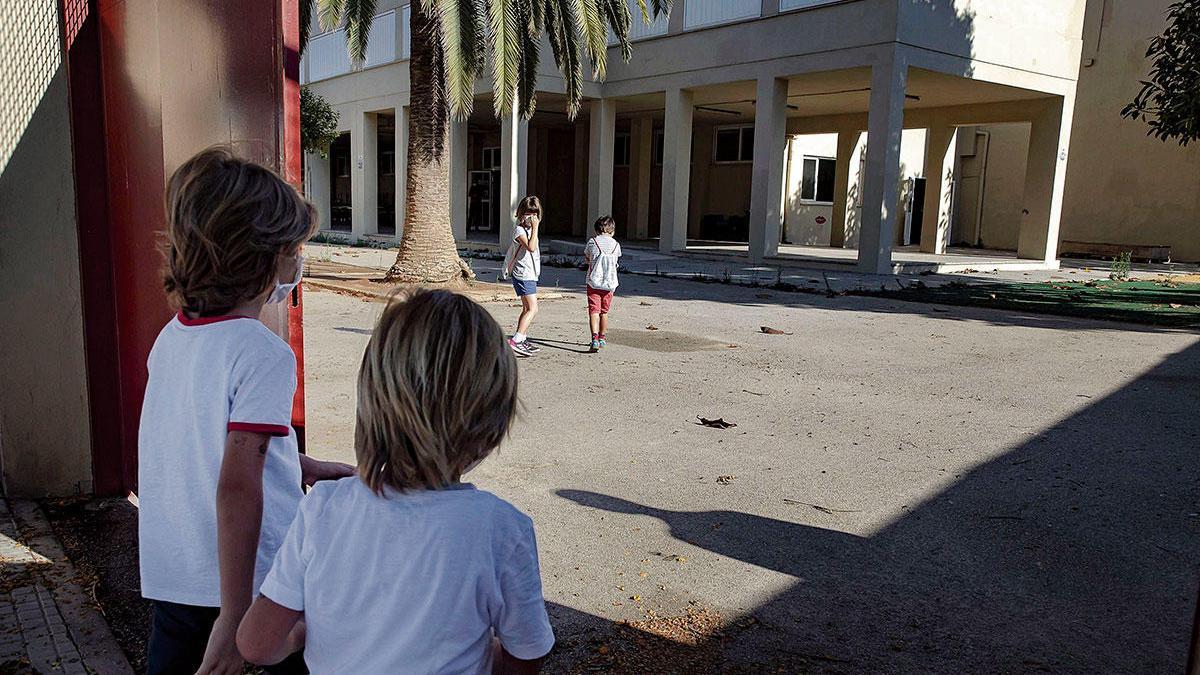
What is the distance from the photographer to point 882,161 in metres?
17.1

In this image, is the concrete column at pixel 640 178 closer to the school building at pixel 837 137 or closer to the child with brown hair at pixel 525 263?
the school building at pixel 837 137

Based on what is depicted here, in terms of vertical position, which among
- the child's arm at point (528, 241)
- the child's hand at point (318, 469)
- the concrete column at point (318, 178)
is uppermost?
the concrete column at point (318, 178)

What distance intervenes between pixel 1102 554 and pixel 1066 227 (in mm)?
27699

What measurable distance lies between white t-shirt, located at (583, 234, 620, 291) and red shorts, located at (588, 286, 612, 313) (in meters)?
0.04

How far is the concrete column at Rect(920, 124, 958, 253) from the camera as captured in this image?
23.4m

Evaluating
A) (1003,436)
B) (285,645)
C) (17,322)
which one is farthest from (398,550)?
(1003,436)

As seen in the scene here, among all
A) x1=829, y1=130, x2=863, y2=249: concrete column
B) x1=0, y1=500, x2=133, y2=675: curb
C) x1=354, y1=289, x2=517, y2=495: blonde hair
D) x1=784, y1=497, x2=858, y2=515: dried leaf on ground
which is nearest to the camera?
x1=354, y1=289, x2=517, y2=495: blonde hair

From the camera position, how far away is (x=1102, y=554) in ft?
12.2

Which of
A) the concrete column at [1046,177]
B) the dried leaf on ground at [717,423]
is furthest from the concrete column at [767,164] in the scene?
the dried leaf on ground at [717,423]

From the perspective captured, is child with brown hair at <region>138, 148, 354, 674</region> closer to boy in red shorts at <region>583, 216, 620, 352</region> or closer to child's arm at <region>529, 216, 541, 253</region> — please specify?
boy in red shorts at <region>583, 216, 620, 352</region>

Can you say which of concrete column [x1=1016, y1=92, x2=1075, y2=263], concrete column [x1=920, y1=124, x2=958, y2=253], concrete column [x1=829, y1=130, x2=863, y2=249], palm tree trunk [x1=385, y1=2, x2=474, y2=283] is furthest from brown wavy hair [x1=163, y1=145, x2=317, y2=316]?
concrete column [x1=829, y1=130, x2=863, y2=249]

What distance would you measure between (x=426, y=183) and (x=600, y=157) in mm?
9973

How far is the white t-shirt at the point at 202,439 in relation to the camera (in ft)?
5.34

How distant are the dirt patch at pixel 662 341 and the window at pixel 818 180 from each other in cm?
2040
